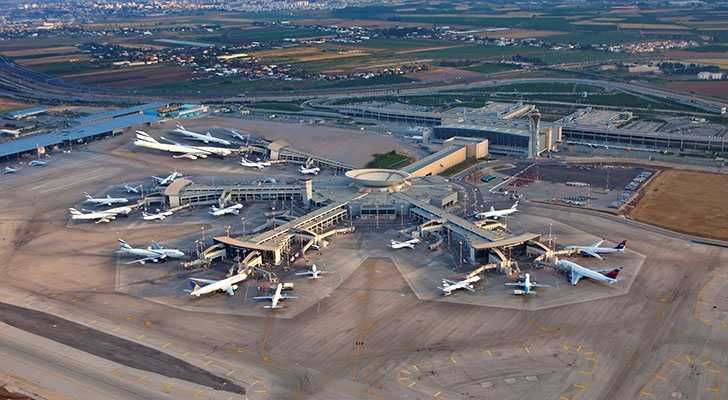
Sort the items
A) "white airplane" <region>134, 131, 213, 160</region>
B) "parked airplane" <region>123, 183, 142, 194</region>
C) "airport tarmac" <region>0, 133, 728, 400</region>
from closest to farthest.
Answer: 1. "airport tarmac" <region>0, 133, 728, 400</region>
2. "parked airplane" <region>123, 183, 142, 194</region>
3. "white airplane" <region>134, 131, 213, 160</region>

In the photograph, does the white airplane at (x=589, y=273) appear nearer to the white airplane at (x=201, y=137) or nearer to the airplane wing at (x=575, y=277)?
the airplane wing at (x=575, y=277)

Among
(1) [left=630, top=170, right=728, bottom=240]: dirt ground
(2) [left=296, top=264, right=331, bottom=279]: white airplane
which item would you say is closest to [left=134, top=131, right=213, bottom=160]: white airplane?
(2) [left=296, top=264, right=331, bottom=279]: white airplane

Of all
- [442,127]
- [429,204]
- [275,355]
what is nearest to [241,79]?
[442,127]

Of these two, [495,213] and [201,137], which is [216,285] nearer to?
[495,213]

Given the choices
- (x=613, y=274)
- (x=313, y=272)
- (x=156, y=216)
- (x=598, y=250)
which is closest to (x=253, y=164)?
(x=156, y=216)

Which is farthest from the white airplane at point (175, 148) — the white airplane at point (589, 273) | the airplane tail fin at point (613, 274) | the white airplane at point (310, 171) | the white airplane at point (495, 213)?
the airplane tail fin at point (613, 274)

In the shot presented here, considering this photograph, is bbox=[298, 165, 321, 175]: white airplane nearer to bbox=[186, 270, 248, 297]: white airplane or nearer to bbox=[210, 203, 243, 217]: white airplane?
bbox=[210, 203, 243, 217]: white airplane

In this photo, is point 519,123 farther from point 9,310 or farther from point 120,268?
point 9,310
